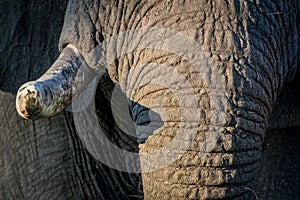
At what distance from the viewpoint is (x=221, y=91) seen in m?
2.88

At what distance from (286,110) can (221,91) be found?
0.86m

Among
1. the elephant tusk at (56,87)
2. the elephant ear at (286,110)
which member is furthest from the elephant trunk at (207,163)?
the elephant ear at (286,110)

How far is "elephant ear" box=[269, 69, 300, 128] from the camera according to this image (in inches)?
143

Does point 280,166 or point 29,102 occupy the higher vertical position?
point 29,102

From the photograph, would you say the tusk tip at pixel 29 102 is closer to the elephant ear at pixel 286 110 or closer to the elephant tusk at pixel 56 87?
the elephant tusk at pixel 56 87

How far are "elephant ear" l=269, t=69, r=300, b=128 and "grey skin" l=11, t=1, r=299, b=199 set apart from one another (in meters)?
0.51

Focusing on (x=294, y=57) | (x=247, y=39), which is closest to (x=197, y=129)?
(x=247, y=39)

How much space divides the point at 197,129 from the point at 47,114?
51cm

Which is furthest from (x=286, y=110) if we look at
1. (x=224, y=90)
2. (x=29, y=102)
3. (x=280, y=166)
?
(x=29, y=102)

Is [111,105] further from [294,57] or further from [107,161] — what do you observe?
[294,57]

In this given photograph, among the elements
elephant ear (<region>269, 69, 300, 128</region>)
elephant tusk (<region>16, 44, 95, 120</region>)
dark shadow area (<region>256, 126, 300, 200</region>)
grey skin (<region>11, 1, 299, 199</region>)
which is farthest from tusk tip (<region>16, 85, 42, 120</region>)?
dark shadow area (<region>256, 126, 300, 200</region>)

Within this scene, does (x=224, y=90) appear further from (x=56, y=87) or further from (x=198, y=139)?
(x=56, y=87)

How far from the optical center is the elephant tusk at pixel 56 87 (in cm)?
294

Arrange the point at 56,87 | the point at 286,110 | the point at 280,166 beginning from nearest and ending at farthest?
1. the point at 56,87
2. the point at 286,110
3. the point at 280,166
